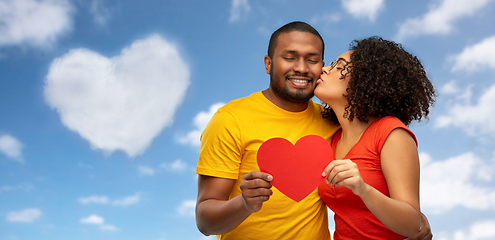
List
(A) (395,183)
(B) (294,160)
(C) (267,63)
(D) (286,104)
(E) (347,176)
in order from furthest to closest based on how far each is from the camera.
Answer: (C) (267,63) < (D) (286,104) < (A) (395,183) < (B) (294,160) < (E) (347,176)

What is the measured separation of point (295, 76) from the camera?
147 inches

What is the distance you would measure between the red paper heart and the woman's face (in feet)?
3.35

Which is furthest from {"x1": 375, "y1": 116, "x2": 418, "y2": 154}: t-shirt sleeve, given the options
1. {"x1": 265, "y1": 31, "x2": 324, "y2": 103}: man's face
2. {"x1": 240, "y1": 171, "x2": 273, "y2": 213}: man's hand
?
{"x1": 240, "y1": 171, "x2": 273, "y2": 213}: man's hand

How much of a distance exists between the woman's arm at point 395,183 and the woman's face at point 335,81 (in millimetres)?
714

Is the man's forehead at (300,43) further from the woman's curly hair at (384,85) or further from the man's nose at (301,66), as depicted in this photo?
the woman's curly hair at (384,85)

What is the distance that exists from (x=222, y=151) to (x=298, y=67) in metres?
1.16

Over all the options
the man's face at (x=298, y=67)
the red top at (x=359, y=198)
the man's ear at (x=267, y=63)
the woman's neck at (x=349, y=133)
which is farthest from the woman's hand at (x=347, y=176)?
the man's ear at (x=267, y=63)

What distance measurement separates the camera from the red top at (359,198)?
2.91 meters

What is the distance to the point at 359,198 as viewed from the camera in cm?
300

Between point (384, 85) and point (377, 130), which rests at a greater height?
point (384, 85)

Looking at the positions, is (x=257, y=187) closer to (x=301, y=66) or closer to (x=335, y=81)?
(x=335, y=81)

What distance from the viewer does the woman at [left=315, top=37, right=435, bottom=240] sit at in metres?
2.70

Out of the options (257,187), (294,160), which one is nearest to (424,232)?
(294,160)

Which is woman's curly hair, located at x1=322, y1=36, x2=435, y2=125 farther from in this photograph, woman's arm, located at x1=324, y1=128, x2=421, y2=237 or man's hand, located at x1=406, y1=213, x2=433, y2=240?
man's hand, located at x1=406, y1=213, x2=433, y2=240
